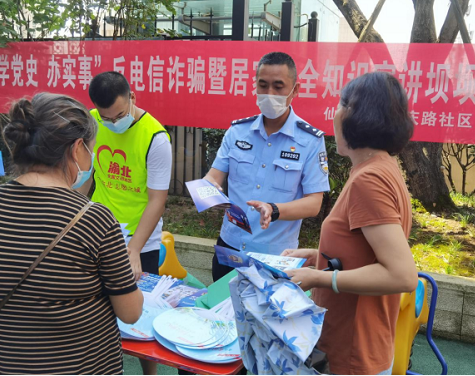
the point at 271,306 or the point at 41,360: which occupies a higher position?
the point at 271,306

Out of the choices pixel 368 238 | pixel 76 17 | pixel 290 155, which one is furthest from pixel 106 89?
pixel 76 17

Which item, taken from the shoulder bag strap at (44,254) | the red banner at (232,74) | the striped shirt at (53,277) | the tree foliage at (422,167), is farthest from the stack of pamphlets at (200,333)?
the tree foliage at (422,167)

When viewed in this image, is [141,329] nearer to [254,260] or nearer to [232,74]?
[254,260]

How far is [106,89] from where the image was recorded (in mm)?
2256

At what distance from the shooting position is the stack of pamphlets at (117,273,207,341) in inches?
69.8

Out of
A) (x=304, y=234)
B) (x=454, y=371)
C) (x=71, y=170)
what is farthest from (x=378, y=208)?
(x=304, y=234)

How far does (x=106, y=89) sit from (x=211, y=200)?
0.86 metres

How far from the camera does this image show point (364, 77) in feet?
4.47

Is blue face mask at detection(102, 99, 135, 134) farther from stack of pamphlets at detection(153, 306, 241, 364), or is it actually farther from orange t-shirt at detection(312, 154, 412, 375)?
orange t-shirt at detection(312, 154, 412, 375)

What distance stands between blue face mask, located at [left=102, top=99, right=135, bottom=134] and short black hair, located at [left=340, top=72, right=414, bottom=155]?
4.45ft

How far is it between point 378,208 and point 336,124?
0.34 m

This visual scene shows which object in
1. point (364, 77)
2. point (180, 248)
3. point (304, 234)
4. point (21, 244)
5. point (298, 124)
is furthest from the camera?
point (304, 234)

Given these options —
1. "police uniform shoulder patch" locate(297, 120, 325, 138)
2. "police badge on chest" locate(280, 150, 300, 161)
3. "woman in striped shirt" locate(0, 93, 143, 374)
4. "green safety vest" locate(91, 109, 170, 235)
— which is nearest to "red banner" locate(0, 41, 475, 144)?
"police uniform shoulder patch" locate(297, 120, 325, 138)

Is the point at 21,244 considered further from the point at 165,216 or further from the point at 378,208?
the point at 165,216
